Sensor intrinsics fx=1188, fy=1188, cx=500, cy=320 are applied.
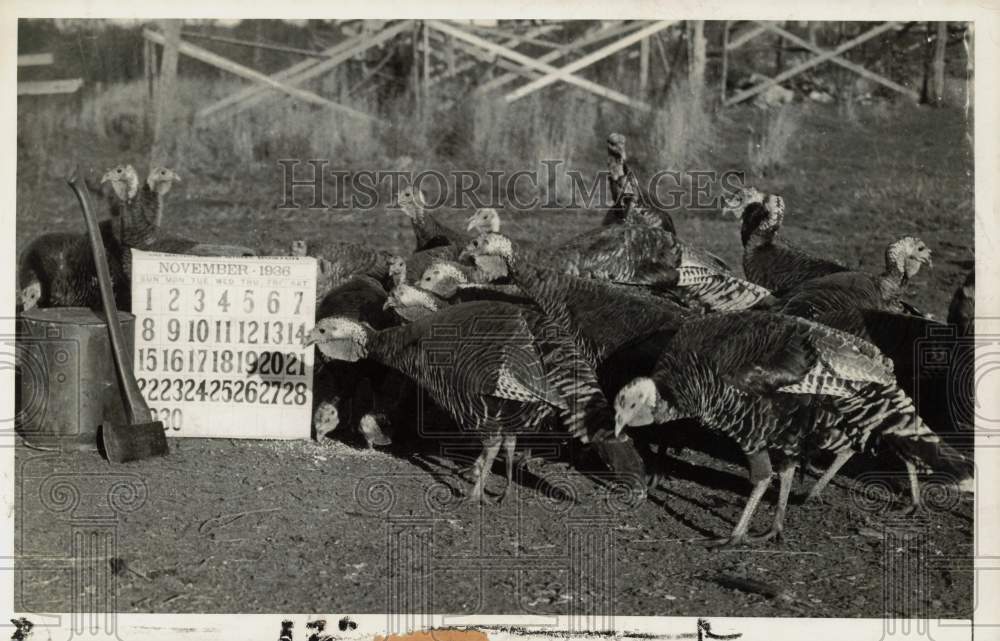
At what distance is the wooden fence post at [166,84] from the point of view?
6570 mm

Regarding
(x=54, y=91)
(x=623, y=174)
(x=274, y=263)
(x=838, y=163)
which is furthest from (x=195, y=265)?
(x=838, y=163)

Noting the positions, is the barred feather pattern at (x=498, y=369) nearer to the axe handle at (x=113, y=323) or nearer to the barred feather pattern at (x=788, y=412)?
the barred feather pattern at (x=788, y=412)

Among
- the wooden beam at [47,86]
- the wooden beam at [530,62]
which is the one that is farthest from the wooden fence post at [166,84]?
the wooden beam at [530,62]

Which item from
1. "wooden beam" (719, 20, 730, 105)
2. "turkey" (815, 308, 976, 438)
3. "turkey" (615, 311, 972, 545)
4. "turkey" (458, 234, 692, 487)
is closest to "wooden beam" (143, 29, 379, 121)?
"turkey" (458, 234, 692, 487)

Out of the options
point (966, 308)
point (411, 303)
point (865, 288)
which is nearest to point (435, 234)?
point (411, 303)

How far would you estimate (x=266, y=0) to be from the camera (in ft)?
20.9

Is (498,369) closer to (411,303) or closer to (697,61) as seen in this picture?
(411,303)

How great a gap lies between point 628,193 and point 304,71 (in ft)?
6.50

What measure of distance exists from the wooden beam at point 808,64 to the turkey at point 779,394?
5.08 feet

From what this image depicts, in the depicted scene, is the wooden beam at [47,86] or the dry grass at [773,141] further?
the dry grass at [773,141]

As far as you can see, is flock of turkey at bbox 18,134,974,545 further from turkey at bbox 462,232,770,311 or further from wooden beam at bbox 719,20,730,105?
wooden beam at bbox 719,20,730,105

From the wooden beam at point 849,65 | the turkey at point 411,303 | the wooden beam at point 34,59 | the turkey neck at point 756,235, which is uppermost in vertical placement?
the wooden beam at point 849,65

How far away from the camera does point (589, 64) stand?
6.71m

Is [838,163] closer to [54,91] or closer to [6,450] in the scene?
[54,91]
